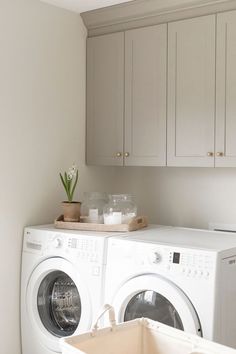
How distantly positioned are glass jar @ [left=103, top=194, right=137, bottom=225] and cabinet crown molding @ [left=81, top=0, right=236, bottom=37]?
1109 mm

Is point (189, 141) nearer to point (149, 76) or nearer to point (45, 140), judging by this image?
point (149, 76)

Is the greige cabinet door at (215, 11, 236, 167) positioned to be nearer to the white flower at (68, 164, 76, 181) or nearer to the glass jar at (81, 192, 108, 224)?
the glass jar at (81, 192, 108, 224)

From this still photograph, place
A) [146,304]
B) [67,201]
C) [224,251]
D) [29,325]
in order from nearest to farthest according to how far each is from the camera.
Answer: [224,251]
[146,304]
[29,325]
[67,201]

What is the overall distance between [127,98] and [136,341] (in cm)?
170

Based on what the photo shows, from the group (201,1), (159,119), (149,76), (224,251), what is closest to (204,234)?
(224,251)

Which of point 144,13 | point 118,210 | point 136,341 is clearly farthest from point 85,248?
point 144,13

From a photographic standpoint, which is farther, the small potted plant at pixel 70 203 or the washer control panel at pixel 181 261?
the small potted plant at pixel 70 203

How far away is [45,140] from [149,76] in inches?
30.6

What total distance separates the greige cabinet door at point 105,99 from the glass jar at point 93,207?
29 centimetres

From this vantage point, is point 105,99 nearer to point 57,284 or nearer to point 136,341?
point 57,284

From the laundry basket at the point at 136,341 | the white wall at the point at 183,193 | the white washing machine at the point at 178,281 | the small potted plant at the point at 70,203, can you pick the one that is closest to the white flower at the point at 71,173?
the small potted plant at the point at 70,203

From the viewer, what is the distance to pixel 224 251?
7.99ft

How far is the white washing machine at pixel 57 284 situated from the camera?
113 inches

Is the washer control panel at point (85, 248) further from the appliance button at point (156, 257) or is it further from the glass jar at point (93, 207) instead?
the appliance button at point (156, 257)
